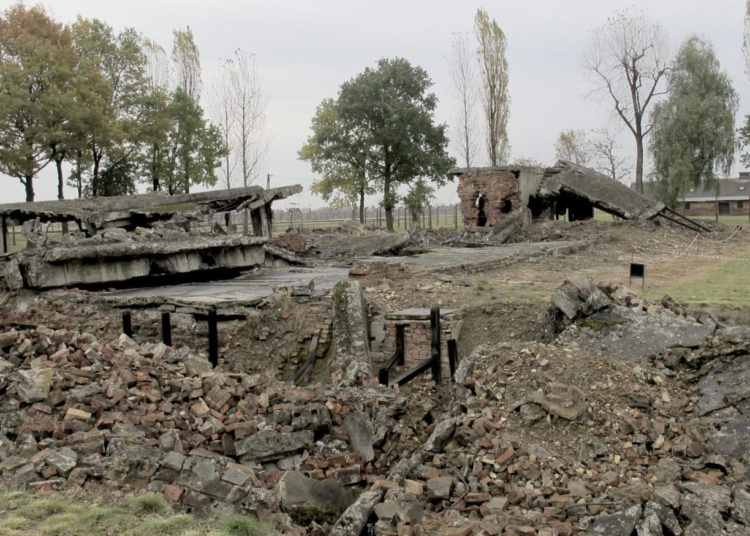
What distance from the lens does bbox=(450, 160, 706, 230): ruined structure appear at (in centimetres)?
2327

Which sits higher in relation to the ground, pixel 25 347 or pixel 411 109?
pixel 411 109

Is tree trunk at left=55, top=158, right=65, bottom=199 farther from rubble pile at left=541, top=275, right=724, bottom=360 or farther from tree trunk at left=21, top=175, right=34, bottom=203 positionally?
rubble pile at left=541, top=275, right=724, bottom=360

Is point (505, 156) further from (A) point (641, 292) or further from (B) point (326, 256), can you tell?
(A) point (641, 292)

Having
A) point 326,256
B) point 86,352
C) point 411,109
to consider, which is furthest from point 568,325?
point 411,109

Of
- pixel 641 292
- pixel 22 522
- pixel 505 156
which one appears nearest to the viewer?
pixel 22 522

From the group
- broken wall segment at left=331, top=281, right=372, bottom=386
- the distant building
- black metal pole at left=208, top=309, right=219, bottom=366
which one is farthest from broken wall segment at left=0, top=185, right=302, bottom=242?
the distant building

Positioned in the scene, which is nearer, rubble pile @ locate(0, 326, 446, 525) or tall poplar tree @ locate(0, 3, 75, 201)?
rubble pile @ locate(0, 326, 446, 525)

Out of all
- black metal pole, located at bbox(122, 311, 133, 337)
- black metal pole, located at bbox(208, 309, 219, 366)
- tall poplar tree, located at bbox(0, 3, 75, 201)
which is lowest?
black metal pole, located at bbox(208, 309, 219, 366)

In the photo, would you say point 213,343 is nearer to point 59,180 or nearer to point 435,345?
point 435,345

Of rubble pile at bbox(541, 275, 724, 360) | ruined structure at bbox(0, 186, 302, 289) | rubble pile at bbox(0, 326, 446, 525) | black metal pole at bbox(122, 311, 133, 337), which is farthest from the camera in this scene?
ruined structure at bbox(0, 186, 302, 289)

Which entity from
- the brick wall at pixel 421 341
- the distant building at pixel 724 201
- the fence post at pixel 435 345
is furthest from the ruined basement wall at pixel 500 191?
the distant building at pixel 724 201

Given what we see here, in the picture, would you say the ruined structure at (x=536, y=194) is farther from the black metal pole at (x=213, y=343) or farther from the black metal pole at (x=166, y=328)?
the black metal pole at (x=166, y=328)

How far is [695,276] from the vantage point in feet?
45.9

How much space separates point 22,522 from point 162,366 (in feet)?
9.89
